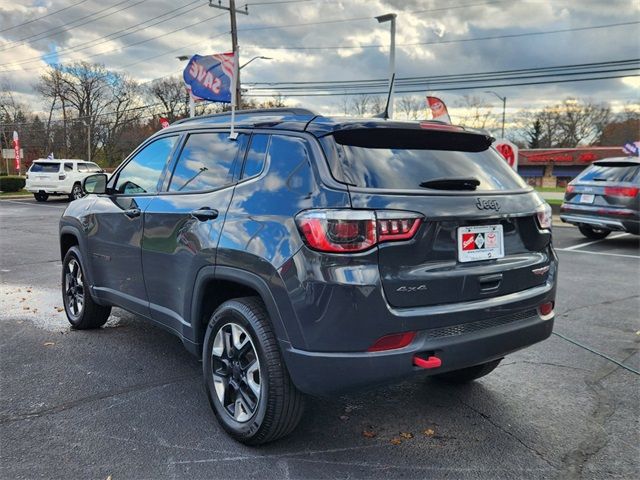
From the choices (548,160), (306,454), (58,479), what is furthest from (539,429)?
(548,160)

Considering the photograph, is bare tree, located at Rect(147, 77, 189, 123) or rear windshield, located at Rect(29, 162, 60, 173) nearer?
rear windshield, located at Rect(29, 162, 60, 173)

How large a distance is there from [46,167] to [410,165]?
25401 mm

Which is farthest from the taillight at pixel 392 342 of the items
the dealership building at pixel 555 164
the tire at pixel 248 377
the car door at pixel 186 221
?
the dealership building at pixel 555 164

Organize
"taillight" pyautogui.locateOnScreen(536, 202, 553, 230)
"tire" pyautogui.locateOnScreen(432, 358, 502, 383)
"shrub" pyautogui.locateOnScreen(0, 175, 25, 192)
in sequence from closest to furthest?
"taillight" pyautogui.locateOnScreen(536, 202, 553, 230), "tire" pyautogui.locateOnScreen(432, 358, 502, 383), "shrub" pyautogui.locateOnScreen(0, 175, 25, 192)

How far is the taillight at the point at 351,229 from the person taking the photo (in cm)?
245

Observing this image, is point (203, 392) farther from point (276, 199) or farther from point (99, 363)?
point (276, 199)

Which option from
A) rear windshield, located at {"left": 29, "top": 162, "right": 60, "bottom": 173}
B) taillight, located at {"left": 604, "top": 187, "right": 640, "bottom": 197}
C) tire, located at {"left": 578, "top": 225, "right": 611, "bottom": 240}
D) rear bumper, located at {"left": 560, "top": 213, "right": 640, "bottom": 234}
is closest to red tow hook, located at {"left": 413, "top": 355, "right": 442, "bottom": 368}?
rear bumper, located at {"left": 560, "top": 213, "right": 640, "bottom": 234}

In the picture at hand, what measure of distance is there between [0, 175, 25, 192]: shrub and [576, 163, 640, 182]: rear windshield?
31905 mm

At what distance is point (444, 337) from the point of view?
103 inches

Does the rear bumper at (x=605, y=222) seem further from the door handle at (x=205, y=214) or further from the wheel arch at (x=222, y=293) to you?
the door handle at (x=205, y=214)

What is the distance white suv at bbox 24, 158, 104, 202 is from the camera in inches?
949

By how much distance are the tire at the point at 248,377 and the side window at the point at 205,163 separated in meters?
0.82

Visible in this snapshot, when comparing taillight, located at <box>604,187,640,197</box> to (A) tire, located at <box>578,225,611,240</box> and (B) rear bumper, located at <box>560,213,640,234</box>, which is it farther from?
(A) tire, located at <box>578,225,611,240</box>

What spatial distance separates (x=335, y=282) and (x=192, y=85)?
13396 mm
